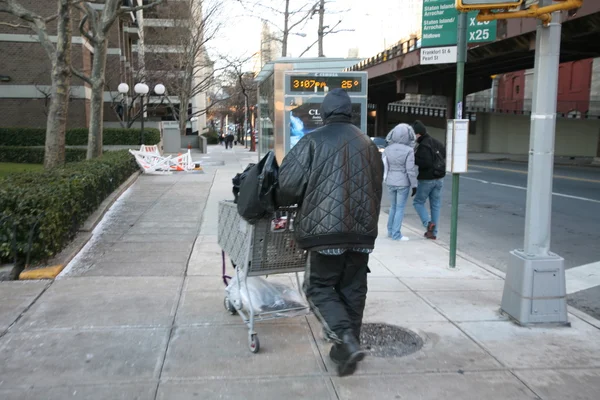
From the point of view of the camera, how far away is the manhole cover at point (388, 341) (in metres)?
4.26

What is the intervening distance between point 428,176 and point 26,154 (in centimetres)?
1953

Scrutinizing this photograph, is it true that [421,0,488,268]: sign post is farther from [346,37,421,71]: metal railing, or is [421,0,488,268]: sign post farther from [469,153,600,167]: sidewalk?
[469,153,600,167]: sidewalk

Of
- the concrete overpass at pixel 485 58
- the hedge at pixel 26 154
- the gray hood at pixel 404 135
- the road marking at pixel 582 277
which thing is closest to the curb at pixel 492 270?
the road marking at pixel 582 277

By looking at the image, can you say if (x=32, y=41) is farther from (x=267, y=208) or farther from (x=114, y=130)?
(x=267, y=208)

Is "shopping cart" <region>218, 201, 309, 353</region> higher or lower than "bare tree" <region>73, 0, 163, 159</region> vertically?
lower

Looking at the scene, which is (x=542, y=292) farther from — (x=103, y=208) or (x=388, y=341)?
(x=103, y=208)

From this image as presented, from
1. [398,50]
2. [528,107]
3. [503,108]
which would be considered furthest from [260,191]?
[503,108]

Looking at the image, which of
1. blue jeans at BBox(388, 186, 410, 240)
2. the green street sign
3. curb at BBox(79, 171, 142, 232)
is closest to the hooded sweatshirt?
blue jeans at BBox(388, 186, 410, 240)

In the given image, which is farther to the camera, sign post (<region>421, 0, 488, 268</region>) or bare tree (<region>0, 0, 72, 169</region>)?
bare tree (<region>0, 0, 72, 169</region>)

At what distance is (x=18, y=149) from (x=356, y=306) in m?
22.5

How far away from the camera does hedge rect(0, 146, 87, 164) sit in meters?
22.6

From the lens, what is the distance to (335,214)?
3748 millimetres

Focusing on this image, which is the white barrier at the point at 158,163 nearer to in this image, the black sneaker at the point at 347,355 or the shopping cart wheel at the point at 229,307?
the shopping cart wheel at the point at 229,307

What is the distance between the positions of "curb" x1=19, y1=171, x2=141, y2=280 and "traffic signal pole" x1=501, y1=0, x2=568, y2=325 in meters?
4.96
